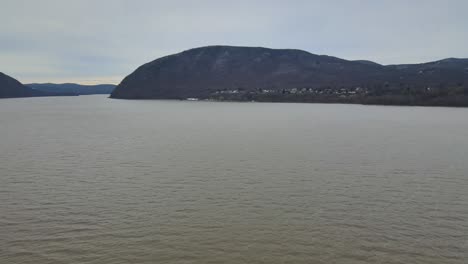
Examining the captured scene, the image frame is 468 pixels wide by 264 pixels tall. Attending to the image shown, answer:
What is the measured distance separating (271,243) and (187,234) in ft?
14.2

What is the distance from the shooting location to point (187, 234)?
1902 centimetres

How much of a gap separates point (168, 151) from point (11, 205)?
22.3 m

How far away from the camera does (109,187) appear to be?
2797 centimetres

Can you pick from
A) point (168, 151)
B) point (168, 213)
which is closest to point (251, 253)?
point (168, 213)

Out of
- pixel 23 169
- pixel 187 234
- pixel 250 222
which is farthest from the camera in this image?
pixel 23 169

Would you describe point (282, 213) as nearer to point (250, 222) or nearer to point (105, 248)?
point (250, 222)

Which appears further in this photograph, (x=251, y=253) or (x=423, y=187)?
(x=423, y=187)

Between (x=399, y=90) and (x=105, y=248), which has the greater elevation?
(x=399, y=90)

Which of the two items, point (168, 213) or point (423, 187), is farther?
point (423, 187)

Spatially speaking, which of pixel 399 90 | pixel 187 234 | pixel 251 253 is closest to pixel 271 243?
pixel 251 253

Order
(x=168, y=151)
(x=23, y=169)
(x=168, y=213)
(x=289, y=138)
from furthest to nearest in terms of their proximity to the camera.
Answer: (x=289, y=138)
(x=168, y=151)
(x=23, y=169)
(x=168, y=213)

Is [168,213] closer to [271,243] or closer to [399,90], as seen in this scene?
[271,243]

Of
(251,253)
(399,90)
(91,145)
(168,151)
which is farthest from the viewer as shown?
(399,90)

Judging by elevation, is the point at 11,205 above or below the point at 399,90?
below
